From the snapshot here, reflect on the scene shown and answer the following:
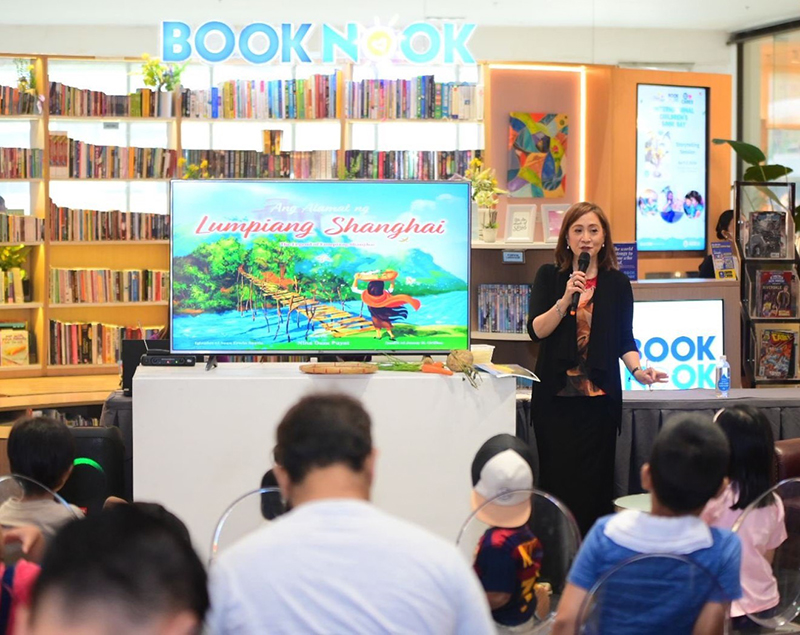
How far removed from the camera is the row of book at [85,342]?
24.4 ft

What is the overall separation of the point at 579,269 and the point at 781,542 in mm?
1560

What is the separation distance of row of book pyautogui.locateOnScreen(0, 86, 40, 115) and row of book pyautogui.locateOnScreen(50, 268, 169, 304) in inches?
44.3

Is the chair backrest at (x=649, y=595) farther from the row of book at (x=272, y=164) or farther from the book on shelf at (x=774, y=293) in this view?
the row of book at (x=272, y=164)

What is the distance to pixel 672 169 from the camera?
9.93 meters

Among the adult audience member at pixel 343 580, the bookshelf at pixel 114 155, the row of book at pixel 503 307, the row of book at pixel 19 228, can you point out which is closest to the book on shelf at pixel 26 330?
the bookshelf at pixel 114 155

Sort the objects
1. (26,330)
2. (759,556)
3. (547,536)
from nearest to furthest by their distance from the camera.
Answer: (547,536)
(759,556)
(26,330)

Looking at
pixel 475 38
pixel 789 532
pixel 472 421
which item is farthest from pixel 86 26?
pixel 789 532

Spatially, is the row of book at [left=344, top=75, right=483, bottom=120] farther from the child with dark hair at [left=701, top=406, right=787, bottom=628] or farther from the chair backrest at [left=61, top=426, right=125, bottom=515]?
the child with dark hair at [left=701, top=406, right=787, bottom=628]

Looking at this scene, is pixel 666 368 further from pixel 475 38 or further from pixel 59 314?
pixel 475 38

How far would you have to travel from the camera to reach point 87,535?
1112 mm

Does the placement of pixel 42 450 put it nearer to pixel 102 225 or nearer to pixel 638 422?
pixel 638 422

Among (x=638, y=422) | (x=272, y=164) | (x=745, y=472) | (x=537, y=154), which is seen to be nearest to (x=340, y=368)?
(x=638, y=422)

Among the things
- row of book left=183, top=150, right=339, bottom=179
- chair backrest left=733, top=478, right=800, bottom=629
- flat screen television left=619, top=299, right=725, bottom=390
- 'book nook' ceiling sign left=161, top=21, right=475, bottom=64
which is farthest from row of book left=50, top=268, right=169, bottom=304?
chair backrest left=733, top=478, right=800, bottom=629

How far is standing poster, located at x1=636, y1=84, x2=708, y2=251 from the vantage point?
32.0ft
